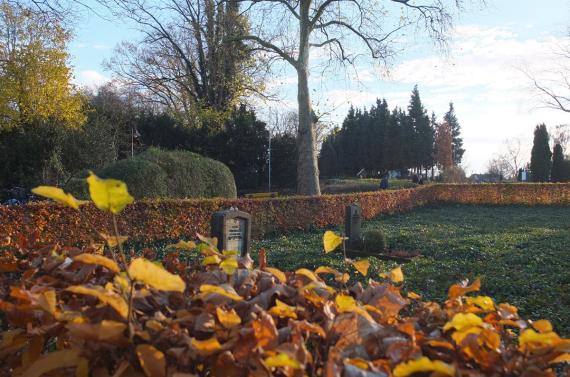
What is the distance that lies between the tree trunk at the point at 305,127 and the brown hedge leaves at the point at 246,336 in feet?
56.9

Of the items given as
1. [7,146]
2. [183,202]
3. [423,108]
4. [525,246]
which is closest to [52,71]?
[7,146]

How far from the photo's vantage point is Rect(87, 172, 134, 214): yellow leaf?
1.08 meters

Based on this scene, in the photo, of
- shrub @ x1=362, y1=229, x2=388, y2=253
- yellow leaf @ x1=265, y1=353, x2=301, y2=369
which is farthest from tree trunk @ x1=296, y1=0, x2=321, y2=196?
yellow leaf @ x1=265, y1=353, x2=301, y2=369

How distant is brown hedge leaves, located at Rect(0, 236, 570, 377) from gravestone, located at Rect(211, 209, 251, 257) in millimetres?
6670

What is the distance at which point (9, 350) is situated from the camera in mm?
1423

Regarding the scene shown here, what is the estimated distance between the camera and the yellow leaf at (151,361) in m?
1.08

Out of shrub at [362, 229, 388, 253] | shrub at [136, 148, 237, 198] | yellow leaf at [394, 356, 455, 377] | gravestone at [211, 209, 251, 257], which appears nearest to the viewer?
yellow leaf at [394, 356, 455, 377]

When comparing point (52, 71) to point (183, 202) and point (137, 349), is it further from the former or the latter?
point (137, 349)

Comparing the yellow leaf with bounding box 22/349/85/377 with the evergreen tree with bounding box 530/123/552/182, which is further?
the evergreen tree with bounding box 530/123/552/182

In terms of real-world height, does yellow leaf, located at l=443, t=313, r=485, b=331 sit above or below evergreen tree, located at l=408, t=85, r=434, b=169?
below

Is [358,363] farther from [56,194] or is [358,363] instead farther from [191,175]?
[191,175]

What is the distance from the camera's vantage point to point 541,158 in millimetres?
39250

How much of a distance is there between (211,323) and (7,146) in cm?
2497

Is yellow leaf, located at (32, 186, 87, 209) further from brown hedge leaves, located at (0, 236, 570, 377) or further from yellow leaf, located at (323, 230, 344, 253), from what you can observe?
yellow leaf, located at (323, 230, 344, 253)
